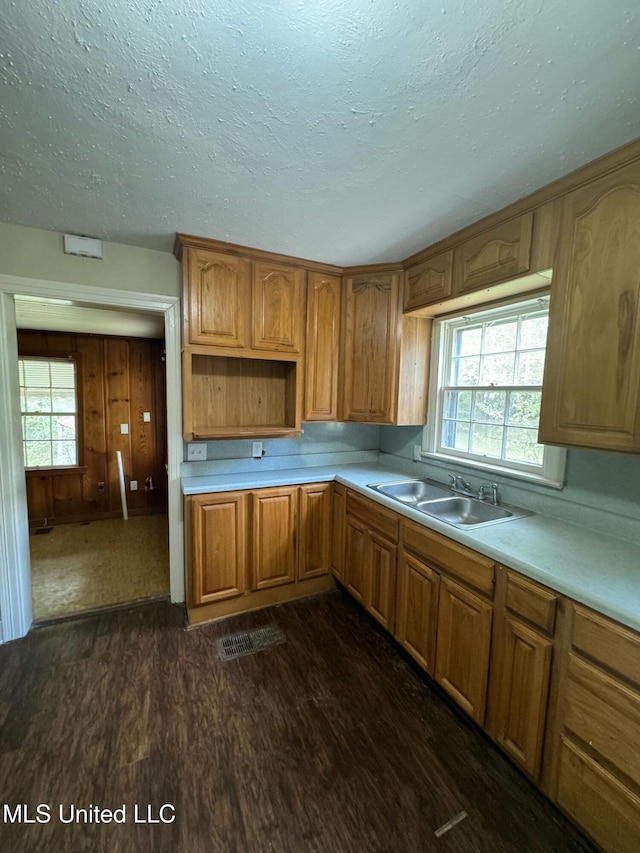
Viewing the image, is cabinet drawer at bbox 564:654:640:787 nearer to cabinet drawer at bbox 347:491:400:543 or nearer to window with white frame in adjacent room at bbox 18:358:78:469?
cabinet drawer at bbox 347:491:400:543

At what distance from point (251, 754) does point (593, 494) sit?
190 centimetres

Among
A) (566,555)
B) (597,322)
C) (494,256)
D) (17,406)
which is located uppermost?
(494,256)


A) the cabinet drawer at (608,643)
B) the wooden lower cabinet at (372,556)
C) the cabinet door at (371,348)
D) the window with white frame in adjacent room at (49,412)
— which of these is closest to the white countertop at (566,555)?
the cabinet drawer at (608,643)

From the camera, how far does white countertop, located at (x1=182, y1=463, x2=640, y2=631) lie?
3.56ft

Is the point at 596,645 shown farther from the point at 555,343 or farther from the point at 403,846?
the point at 555,343

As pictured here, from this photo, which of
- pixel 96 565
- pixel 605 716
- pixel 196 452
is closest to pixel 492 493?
pixel 605 716

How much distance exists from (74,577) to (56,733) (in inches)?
59.6

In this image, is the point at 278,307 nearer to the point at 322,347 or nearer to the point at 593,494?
the point at 322,347

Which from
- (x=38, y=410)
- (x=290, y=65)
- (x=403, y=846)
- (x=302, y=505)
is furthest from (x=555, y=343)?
(x=38, y=410)

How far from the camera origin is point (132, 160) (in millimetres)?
1331

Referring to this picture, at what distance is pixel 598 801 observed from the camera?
1086 mm

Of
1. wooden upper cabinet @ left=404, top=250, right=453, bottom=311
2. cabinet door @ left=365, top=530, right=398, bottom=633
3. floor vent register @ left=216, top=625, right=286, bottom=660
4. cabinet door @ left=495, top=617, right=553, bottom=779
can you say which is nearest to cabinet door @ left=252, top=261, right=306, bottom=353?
wooden upper cabinet @ left=404, top=250, right=453, bottom=311

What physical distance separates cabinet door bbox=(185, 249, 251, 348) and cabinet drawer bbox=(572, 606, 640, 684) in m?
2.14

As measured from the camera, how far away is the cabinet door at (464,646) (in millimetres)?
1436
